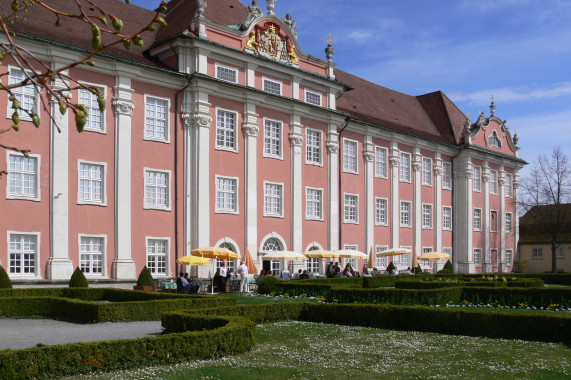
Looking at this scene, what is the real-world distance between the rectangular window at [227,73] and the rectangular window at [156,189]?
5977mm

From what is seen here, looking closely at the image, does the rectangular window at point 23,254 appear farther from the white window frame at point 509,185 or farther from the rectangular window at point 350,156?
the white window frame at point 509,185

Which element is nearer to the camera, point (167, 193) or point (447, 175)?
point (167, 193)

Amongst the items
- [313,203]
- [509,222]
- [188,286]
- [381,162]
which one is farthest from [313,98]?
[509,222]

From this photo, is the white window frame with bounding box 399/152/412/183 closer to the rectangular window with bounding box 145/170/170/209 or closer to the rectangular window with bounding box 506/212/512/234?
the rectangular window with bounding box 506/212/512/234

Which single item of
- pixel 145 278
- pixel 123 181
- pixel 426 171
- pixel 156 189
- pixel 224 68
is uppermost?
pixel 224 68

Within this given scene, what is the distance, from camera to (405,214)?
4681 cm

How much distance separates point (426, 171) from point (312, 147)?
1378 centimetres

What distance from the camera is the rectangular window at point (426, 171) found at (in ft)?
161

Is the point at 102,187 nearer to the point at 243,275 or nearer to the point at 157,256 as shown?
the point at 157,256

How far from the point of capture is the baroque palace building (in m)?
27.5

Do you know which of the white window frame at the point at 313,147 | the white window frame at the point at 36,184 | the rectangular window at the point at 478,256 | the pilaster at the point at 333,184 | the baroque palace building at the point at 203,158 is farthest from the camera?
the rectangular window at the point at 478,256

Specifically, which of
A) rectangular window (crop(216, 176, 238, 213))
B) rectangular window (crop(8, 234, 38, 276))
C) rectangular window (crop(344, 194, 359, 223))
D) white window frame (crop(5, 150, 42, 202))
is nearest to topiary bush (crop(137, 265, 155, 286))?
rectangular window (crop(8, 234, 38, 276))

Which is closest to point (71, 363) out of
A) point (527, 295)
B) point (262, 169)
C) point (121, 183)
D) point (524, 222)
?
point (527, 295)

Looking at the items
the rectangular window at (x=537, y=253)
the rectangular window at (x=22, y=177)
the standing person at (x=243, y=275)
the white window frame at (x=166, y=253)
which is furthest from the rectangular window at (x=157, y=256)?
the rectangular window at (x=537, y=253)
